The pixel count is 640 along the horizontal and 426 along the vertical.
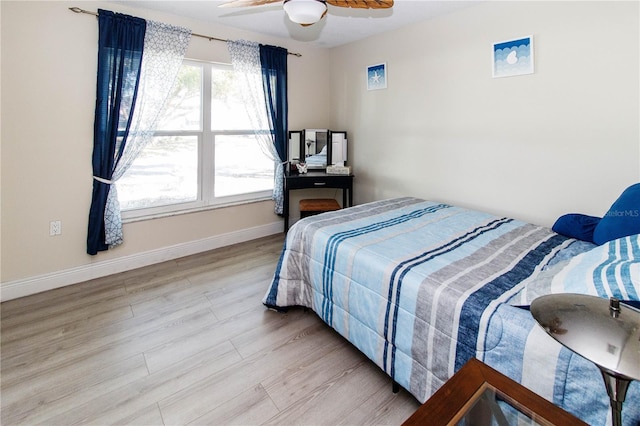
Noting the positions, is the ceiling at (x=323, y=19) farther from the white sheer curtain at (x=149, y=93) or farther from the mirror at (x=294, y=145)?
the mirror at (x=294, y=145)

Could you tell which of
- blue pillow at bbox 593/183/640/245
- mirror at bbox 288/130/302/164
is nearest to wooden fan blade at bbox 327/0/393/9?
blue pillow at bbox 593/183/640/245

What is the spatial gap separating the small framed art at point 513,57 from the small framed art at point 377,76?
123 cm

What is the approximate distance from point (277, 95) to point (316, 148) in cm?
81

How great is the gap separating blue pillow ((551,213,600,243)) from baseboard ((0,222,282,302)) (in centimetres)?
304

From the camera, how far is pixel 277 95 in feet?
12.9

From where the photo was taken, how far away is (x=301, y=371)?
1.88 m

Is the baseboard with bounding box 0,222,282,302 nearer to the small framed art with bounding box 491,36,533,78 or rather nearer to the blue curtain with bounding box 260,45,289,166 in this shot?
the blue curtain with bounding box 260,45,289,166

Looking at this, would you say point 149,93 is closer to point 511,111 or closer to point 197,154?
point 197,154

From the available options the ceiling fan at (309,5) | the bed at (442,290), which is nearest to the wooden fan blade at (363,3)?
the ceiling fan at (309,5)

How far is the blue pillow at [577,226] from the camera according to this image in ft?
7.12

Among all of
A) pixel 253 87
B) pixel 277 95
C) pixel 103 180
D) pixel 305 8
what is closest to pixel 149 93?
pixel 103 180

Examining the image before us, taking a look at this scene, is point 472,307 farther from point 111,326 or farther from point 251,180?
point 251,180

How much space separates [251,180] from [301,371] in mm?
2647

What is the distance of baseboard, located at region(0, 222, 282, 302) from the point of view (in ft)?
8.76
